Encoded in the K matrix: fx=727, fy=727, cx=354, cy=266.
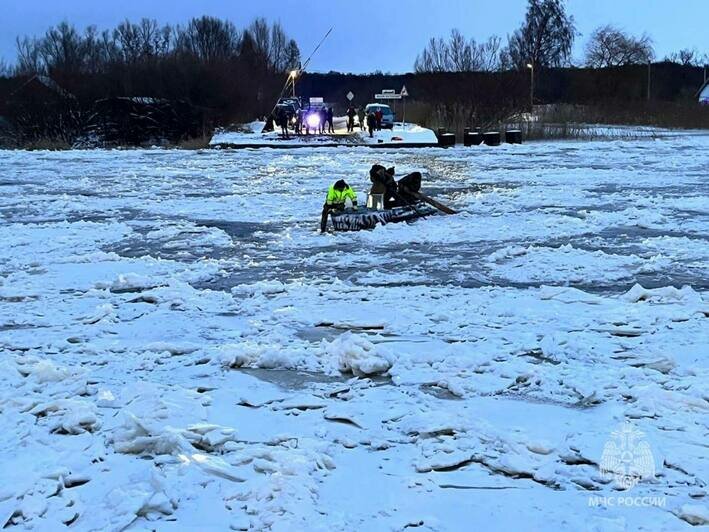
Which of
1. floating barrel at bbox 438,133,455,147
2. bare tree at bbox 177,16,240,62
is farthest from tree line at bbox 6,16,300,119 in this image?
floating barrel at bbox 438,133,455,147

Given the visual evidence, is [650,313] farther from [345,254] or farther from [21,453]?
[21,453]

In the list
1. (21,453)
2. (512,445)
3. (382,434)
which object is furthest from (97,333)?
(512,445)

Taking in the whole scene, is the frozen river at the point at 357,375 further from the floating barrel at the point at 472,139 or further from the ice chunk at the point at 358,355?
the floating barrel at the point at 472,139

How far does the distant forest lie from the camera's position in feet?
133

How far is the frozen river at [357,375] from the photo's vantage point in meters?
3.62

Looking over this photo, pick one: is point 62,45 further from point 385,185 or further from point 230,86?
point 385,185

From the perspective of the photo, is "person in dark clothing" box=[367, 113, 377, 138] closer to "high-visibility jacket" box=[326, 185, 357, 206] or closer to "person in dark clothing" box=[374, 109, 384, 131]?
"person in dark clothing" box=[374, 109, 384, 131]

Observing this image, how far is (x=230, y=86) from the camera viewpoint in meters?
46.5

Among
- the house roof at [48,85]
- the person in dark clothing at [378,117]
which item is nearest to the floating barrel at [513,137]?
the person in dark clothing at [378,117]

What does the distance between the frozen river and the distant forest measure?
30.6 m

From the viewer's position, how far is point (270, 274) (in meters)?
8.60

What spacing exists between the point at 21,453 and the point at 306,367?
210 centimetres

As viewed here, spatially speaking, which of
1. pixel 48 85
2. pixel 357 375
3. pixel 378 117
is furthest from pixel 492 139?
pixel 357 375

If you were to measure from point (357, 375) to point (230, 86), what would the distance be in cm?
4370
